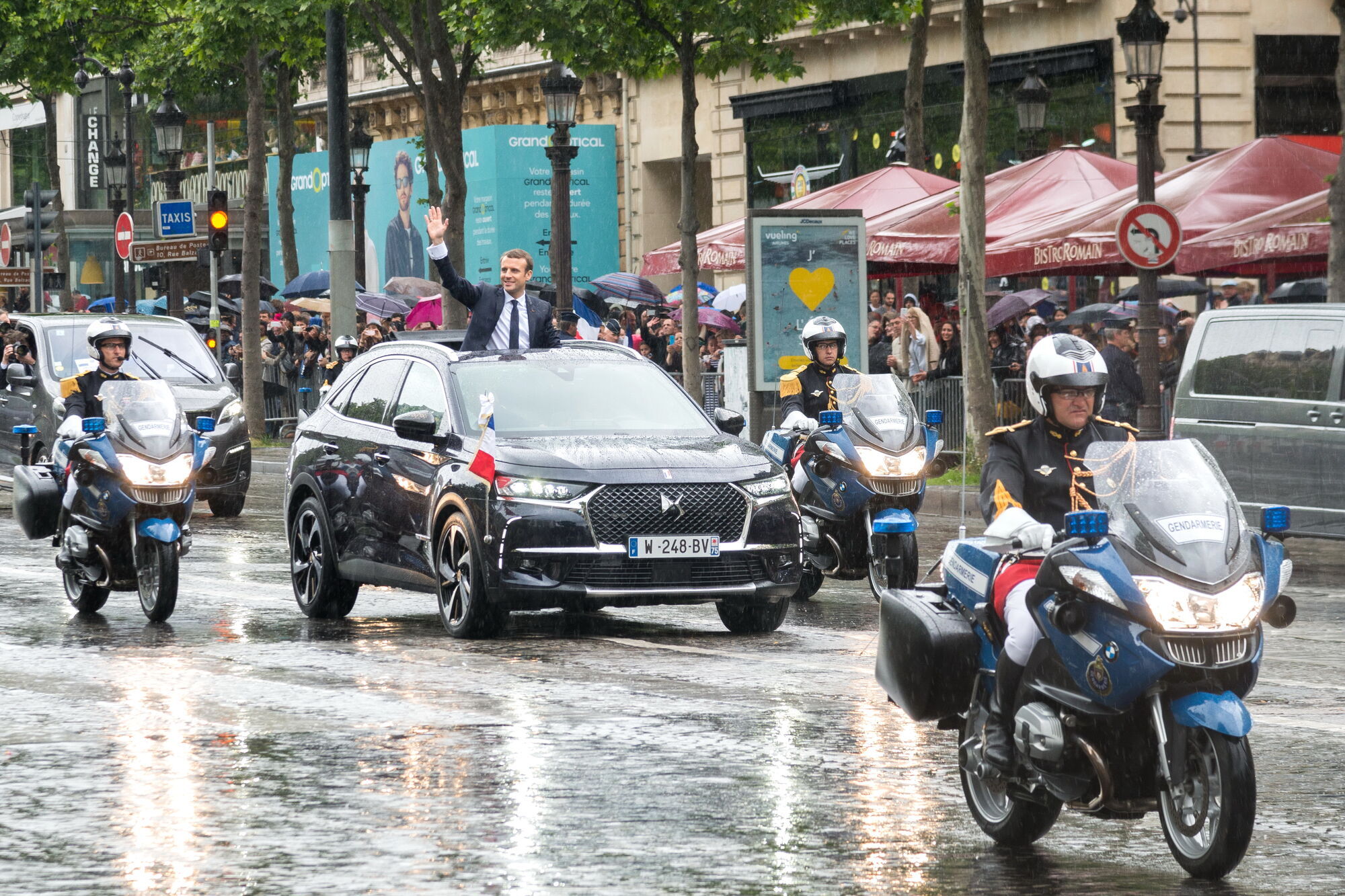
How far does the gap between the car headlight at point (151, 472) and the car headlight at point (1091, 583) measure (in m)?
7.57

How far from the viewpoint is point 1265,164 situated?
23359mm

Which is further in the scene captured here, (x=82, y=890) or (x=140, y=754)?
(x=140, y=754)

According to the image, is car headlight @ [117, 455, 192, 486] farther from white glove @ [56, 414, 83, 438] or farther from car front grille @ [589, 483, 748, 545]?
car front grille @ [589, 483, 748, 545]

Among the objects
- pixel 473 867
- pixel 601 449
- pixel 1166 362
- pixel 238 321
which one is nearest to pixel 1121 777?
pixel 473 867

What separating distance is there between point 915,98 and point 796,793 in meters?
23.9

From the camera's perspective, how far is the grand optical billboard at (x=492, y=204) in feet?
154

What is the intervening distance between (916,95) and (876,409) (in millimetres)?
17398

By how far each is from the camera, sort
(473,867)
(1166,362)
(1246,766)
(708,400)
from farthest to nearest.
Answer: (708,400)
(1166,362)
(473,867)
(1246,766)

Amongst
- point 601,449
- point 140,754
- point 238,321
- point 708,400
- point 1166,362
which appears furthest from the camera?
point 238,321

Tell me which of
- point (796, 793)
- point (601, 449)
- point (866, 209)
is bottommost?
point (796, 793)

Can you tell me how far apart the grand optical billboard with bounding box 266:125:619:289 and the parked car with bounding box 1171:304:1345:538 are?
2934cm

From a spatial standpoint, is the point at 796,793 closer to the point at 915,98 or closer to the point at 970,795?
the point at 970,795

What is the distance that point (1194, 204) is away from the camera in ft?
74.6

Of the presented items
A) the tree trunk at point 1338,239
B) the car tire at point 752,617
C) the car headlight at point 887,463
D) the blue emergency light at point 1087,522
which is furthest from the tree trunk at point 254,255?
the blue emergency light at point 1087,522
